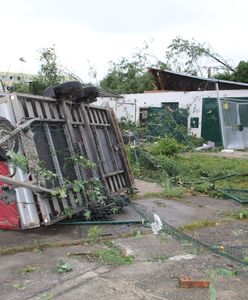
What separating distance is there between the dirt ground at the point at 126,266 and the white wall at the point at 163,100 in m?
16.5

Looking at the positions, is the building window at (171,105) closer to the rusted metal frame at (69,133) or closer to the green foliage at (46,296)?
the rusted metal frame at (69,133)

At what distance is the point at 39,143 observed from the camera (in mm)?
6215

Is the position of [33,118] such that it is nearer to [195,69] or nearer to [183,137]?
[183,137]

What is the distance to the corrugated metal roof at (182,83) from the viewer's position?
1022 inches

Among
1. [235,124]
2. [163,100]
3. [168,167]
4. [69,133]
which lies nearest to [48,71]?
[163,100]

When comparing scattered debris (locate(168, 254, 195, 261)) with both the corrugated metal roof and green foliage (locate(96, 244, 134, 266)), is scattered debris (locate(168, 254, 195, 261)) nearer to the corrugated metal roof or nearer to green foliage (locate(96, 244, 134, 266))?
green foliage (locate(96, 244, 134, 266))

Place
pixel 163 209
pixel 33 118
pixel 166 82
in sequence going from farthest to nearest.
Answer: pixel 166 82 → pixel 163 209 → pixel 33 118

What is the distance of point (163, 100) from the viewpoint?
81.5ft

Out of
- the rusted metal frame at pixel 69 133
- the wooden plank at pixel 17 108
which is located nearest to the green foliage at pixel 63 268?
the rusted metal frame at pixel 69 133

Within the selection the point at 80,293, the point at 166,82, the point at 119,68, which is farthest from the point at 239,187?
the point at 119,68

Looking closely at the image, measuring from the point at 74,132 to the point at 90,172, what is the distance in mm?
666

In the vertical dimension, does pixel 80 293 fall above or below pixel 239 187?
above

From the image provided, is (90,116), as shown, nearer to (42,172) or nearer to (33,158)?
(33,158)

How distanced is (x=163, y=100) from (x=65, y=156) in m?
18.6
